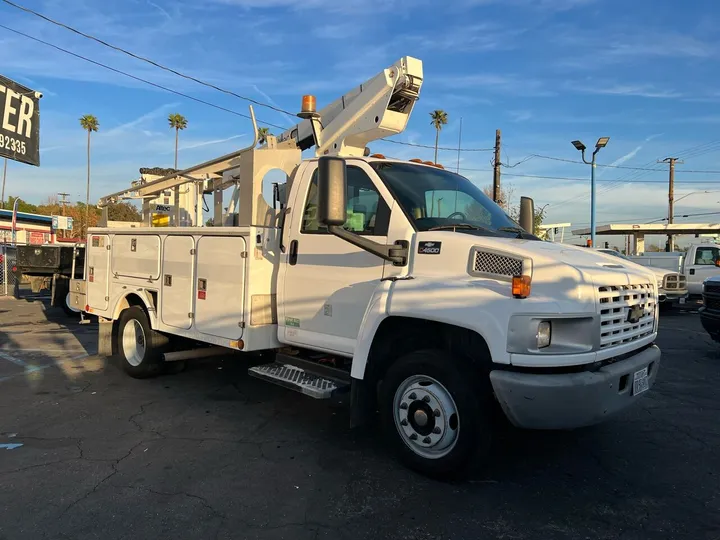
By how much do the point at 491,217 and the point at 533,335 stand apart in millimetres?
1621

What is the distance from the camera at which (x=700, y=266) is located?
680 inches

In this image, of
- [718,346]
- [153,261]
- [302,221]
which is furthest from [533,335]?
[718,346]

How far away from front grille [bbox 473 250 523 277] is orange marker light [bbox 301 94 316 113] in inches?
93.8

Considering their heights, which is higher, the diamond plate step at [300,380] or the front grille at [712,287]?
the front grille at [712,287]

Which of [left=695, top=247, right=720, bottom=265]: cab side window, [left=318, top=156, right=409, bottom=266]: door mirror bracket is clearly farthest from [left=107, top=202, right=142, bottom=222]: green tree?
[left=695, top=247, right=720, bottom=265]: cab side window

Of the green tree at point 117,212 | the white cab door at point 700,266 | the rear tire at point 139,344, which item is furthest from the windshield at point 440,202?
the white cab door at point 700,266

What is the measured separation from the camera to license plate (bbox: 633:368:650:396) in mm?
3760

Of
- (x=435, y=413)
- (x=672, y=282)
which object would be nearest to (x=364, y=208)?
(x=435, y=413)

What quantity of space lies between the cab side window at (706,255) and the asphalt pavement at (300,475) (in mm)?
13180

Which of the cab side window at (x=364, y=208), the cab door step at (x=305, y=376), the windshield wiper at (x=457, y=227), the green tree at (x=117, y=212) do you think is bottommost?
the cab door step at (x=305, y=376)

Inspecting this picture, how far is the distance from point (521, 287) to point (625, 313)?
0.99 metres

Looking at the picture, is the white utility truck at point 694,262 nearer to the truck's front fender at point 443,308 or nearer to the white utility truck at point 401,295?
the white utility truck at point 401,295

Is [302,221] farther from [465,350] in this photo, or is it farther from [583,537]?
[583,537]

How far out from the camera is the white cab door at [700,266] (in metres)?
17.1
